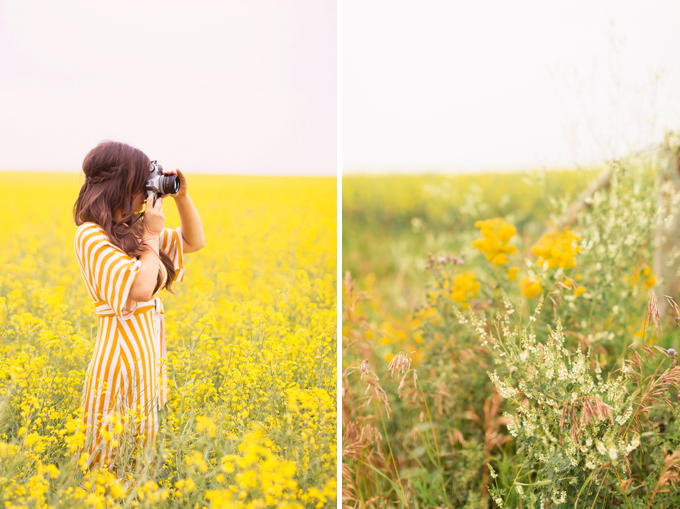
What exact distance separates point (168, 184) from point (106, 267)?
0.32 m

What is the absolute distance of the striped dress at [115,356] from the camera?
1287mm

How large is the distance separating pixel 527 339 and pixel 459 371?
2.12ft

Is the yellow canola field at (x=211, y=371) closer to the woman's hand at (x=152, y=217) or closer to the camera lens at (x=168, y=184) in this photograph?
the woman's hand at (x=152, y=217)

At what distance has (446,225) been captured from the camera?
16.3 ft

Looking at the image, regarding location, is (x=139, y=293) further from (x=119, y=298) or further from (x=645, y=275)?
(x=645, y=275)

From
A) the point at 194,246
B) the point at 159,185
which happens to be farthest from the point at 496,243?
the point at 159,185

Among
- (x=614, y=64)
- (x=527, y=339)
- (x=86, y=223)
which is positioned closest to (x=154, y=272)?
(x=86, y=223)

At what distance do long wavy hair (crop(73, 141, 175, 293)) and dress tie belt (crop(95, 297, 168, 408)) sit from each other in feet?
0.23

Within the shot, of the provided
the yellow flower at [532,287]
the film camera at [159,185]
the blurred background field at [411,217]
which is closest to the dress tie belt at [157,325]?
the film camera at [159,185]

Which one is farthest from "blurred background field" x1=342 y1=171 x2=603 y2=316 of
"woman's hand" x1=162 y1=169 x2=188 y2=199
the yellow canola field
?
"woman's hand" x1=162 y1=169 x2=188 y2=199

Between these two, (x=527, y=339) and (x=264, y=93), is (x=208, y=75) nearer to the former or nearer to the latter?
(x=264, y=93)

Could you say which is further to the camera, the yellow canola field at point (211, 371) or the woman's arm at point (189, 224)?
the woman's arm at point (189, 224)

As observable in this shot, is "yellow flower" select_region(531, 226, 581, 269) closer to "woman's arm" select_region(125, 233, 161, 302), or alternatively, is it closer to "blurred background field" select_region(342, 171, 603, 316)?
"blurred background field" select_region(342, 171, 603, 316)

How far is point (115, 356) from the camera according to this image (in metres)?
1.37
